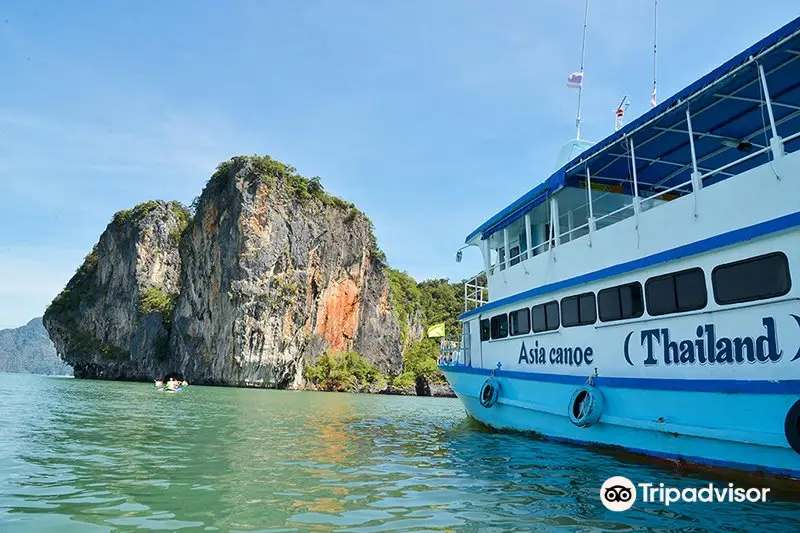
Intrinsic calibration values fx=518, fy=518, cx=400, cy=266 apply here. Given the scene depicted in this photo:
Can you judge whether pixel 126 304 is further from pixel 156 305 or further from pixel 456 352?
pixel 456 352

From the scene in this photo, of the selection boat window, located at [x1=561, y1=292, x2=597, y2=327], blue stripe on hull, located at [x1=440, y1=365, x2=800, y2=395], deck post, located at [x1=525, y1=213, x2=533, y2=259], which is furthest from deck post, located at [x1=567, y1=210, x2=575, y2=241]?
blue stripe on hull, located at [x1=440, y1=365, x2=800, y2=395]

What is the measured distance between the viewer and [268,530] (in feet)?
14.8

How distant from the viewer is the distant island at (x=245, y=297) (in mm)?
49875

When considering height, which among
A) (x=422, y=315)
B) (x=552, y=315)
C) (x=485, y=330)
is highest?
(x=422, y=315)

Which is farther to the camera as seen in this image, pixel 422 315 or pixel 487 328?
pixel 422 315

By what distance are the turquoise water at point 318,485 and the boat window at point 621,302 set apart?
232 cm

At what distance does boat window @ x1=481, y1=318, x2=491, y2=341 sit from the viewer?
530 inches

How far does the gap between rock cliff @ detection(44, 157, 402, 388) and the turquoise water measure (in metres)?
39.5

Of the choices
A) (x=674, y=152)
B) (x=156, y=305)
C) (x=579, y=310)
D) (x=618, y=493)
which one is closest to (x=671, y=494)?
(x=618, y=493)

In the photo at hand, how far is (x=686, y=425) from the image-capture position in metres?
7.00

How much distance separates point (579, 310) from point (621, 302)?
3.69 ft

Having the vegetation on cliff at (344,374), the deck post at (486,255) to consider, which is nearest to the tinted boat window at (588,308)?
the deck post at (486,255)

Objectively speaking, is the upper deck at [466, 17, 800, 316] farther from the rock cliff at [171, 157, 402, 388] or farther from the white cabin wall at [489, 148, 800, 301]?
the rock cliff at [171, 157, 402, 388]

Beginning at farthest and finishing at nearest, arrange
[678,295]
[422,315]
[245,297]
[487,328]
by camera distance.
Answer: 1. [422,315]
2. [245,297]
3. [487,328]
4. [678,295]
